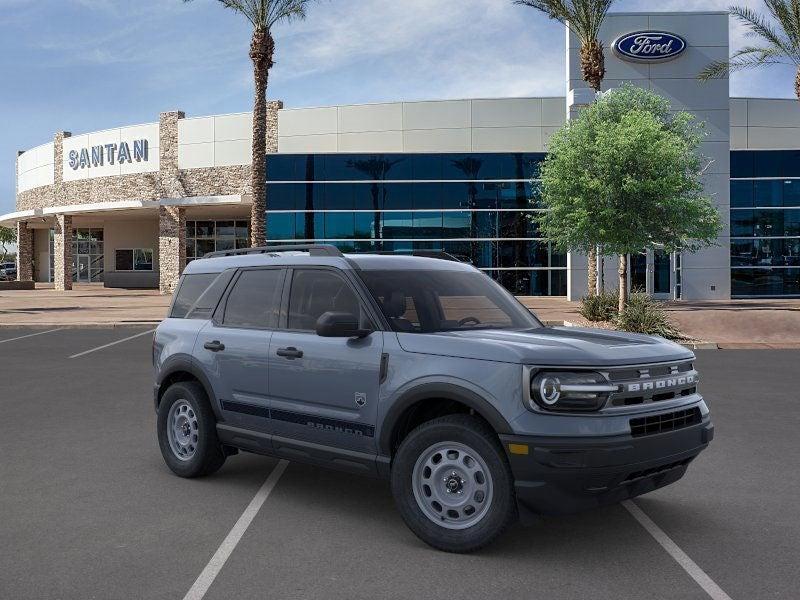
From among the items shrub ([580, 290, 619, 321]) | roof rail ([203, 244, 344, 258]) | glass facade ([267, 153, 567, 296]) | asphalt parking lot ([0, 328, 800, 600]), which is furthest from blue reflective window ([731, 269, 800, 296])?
roof rail ([203, 244, 344, 258])

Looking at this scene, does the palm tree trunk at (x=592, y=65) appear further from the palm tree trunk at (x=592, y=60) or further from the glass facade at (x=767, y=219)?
the glass facade at (x=767, y=219)

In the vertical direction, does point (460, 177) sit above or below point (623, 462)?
above

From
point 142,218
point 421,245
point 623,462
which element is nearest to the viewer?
point 623,462

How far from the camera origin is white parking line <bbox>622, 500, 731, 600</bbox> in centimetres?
416

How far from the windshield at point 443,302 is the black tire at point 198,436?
1.82 m

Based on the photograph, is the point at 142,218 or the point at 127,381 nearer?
the point at 127,381

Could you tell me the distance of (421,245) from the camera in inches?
1499

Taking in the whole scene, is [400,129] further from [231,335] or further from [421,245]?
[231,335]

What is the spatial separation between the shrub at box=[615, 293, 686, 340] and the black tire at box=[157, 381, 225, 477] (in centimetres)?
1413

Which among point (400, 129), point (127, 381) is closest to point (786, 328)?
point (127, 381)

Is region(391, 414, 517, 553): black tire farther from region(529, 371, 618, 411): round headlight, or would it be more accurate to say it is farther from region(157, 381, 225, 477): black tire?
region(157, 381, 225, 477): black tire

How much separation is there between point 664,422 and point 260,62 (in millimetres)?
26583

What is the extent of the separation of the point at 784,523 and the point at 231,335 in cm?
416

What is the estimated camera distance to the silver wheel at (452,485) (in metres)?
4.64
